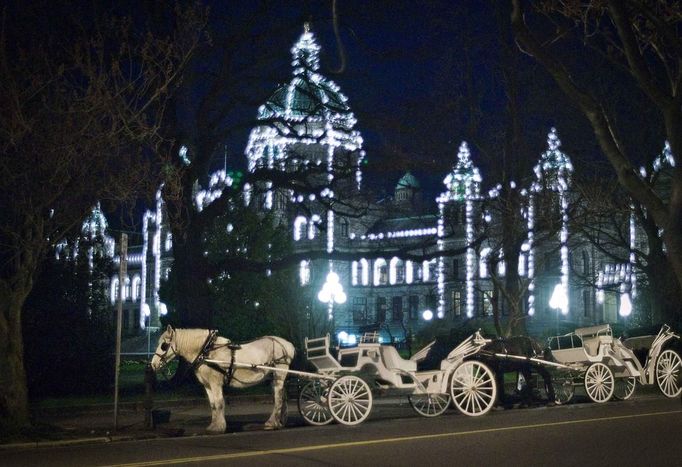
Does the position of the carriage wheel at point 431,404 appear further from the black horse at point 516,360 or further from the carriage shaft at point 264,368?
the carriage shaft at point 264,368

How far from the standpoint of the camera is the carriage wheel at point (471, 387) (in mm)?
17453

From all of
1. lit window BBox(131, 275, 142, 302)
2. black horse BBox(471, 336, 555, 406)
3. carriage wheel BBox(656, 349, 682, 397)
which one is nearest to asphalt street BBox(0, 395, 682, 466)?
black horse BBox(471, 336, 555, 406)

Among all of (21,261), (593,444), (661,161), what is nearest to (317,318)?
(661,161)

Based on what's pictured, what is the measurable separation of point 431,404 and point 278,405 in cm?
335

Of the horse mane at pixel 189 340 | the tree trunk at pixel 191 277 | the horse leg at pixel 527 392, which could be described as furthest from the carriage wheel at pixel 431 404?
the tree trunk at pixel 191 277

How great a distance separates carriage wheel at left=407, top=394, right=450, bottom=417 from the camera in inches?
720

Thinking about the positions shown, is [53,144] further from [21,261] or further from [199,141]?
[199,141]

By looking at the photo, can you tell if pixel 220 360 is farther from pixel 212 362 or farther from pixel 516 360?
pixel 516 360

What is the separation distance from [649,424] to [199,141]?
15058 millimetres

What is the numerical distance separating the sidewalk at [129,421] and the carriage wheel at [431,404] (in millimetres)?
2924

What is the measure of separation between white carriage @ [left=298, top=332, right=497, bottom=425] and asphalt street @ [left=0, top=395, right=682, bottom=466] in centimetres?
42

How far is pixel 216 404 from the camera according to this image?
1605 cm

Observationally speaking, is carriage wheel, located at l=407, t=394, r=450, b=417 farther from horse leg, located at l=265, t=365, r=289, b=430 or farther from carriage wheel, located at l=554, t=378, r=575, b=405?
carriage wheel, located at l=554, t=378, r=575, b=405

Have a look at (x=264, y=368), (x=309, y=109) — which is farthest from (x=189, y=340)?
(x=309, y=109)
